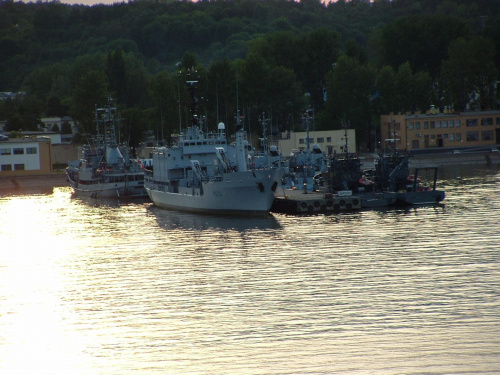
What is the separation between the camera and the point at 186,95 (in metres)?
109

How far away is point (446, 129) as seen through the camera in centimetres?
10619

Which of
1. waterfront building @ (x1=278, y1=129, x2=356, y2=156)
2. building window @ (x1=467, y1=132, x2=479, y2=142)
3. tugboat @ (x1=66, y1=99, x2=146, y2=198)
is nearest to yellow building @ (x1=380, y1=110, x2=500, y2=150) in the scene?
building window @ (x1=467, y1=132, x2=479, y2=142)

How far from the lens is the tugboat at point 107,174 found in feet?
256

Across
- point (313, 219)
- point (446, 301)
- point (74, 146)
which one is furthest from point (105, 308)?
point (74, 146)

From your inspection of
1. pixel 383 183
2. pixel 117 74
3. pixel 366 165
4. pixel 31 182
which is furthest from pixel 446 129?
pixel 117 74

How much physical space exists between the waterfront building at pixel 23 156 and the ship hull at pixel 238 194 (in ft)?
147

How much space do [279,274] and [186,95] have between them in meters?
79.2

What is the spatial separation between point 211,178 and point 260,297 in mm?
28147

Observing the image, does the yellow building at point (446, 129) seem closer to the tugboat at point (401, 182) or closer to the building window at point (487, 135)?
the building window at point (487, 135)

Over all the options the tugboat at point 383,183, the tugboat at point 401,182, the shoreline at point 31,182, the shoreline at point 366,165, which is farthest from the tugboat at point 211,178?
the shoreline at point 366,165

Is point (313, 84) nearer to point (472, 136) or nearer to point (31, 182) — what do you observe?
point (472, 136)

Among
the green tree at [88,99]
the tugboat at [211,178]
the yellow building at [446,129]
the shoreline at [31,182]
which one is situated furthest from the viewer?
the green tree at [88,99]

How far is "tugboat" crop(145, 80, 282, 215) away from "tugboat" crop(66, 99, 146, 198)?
7096 millimetres

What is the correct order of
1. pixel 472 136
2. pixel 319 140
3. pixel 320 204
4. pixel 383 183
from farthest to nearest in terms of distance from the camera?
1. pixel 472 136
2. pixel 319 140
3. pixel 383 183
4. pixel 320 204
